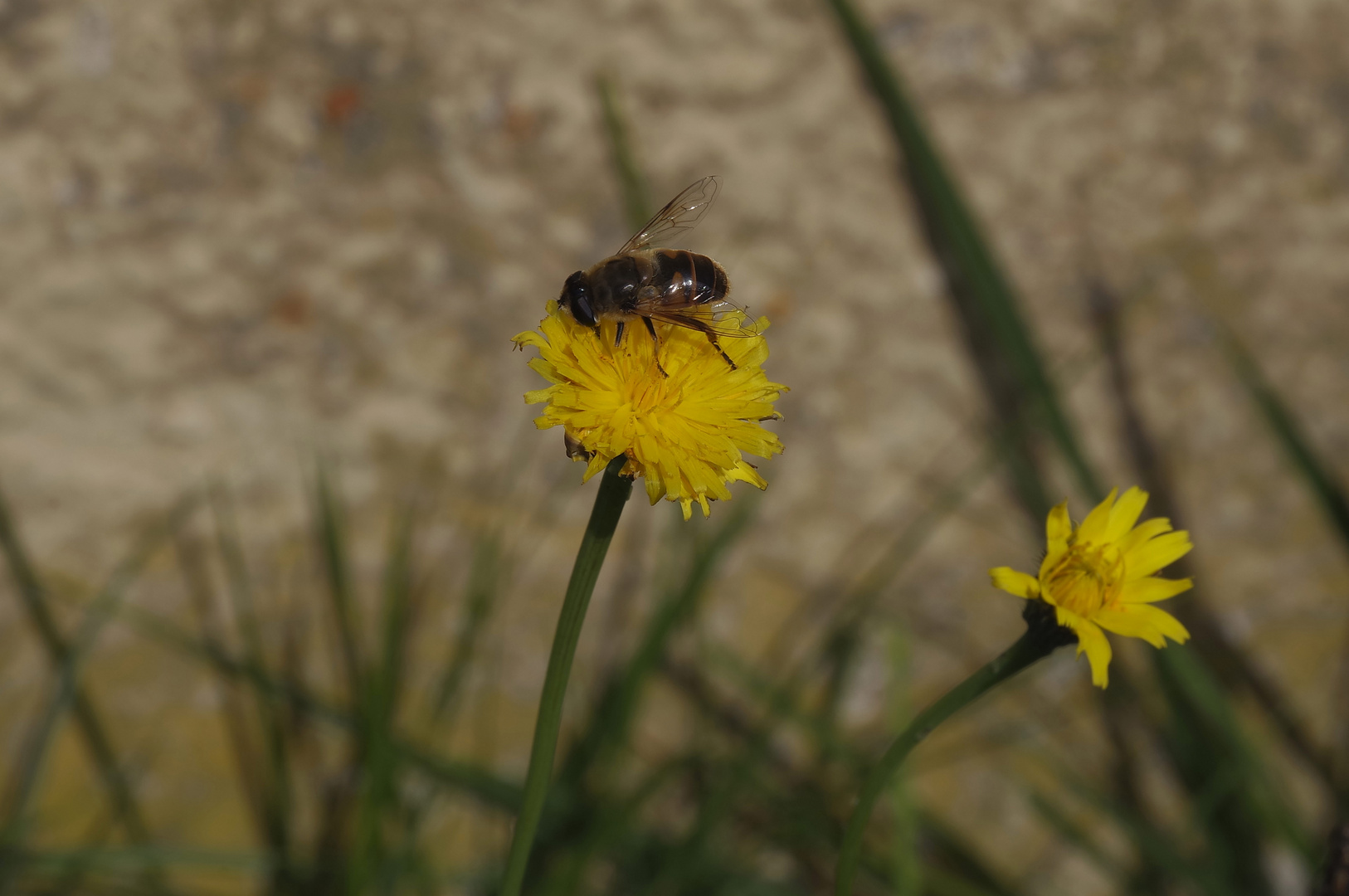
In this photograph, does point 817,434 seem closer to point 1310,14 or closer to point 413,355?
point 413,355

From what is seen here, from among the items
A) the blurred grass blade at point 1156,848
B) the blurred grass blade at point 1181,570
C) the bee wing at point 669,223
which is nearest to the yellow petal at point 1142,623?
the bee wing at point 669,223

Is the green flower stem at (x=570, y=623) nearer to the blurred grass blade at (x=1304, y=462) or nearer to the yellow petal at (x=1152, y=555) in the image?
the yellow petal at (x=1152, y=555)

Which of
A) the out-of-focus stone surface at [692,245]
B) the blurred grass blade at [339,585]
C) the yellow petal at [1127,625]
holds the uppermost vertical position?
the out-of-focus stone surface at [692,245]

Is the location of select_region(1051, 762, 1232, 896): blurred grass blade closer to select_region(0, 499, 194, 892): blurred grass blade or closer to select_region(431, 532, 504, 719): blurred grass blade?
select_region(431, 532, 504, 719): blurred grass blade

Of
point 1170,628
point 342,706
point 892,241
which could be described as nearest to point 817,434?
point 892,241

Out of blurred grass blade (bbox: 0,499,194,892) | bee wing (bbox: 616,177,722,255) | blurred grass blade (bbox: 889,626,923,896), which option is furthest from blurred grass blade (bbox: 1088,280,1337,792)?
blurred grass blade (bbox: 0,499,194,892)

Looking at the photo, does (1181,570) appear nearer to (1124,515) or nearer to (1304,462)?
(1304,462)
